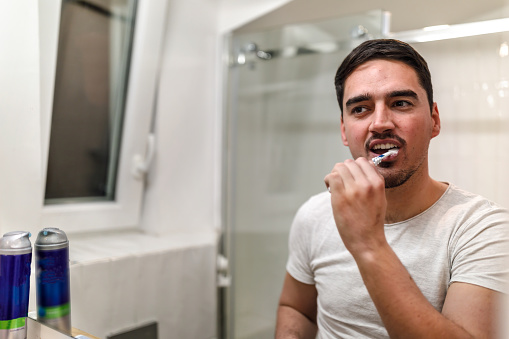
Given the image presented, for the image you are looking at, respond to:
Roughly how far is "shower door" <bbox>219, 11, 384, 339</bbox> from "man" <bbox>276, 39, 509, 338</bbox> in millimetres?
166

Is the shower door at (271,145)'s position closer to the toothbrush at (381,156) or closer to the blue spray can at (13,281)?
the toothbrush at (381,156)

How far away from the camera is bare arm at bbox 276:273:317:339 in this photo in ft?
2.90

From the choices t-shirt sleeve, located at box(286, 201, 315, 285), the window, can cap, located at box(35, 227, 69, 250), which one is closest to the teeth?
t-shirt sleeve, located at box(286, 201, 315, 285)

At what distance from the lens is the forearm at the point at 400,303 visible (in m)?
0.57

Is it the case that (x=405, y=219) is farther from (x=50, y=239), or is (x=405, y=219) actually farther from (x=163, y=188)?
(x=163, y=188)

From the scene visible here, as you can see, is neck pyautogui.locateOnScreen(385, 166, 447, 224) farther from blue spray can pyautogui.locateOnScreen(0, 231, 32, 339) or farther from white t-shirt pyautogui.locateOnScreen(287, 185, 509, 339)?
blue spray can pyautogui.locateOnScreen(0, 231, 32, 339)

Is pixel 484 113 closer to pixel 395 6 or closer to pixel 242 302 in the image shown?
pixel 395 6

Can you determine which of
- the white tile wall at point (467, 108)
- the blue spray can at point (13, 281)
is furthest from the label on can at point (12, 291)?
the white tile wall at point (467, 108)

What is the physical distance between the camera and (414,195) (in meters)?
0.65

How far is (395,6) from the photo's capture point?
0.77 m

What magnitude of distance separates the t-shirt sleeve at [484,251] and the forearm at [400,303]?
68 mm

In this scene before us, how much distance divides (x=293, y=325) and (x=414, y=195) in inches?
15.7

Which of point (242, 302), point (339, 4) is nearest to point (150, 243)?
point (242, 302)

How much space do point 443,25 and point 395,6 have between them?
0.13 m
